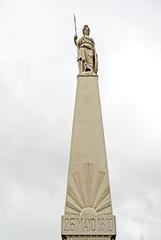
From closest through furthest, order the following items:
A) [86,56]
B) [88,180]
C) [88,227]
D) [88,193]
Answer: [88,227] → [88,193] → [88,180] → [86,56]

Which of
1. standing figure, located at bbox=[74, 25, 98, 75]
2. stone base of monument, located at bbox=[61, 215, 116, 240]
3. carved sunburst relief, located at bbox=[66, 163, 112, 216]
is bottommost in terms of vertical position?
stone base of monument, located at bbox=[61, 215, 116, 240]

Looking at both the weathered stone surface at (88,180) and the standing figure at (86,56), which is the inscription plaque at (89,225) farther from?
the standing figure at (86,56)

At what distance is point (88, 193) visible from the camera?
929 inches

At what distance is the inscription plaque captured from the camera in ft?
75.3

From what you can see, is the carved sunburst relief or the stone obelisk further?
the carved sunburst relief

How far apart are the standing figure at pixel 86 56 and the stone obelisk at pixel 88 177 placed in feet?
1.24

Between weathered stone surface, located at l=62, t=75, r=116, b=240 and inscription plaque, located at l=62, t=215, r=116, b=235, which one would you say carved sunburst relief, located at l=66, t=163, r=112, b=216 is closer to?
weathered stone surface, located at l=62, t=75, r=116, b=240

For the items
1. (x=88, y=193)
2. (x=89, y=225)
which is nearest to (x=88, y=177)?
(x=88, y=193)

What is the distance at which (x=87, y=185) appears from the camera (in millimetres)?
23719

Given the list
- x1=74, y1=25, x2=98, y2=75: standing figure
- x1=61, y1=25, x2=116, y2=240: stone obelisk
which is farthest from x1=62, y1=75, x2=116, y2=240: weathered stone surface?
x1=74, y1=25, x2=98, y2=75: standing figure

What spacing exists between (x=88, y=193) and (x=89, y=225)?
1.28 meters

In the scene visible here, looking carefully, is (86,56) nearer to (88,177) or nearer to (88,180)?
(88,177)

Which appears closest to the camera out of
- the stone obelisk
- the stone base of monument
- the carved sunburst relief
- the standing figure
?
the stone base of monument

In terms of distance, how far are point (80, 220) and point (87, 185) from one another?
144 cm
